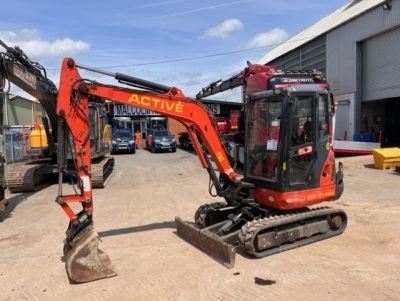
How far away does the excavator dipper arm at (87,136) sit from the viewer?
5.94m

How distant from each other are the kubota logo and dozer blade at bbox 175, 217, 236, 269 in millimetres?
1979

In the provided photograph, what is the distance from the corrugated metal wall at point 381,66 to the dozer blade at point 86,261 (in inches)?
725

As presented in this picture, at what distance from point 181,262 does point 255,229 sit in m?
1.17

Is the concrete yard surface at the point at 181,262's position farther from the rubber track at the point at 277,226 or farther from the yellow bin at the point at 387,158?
the yellow bin at the point at 387,158

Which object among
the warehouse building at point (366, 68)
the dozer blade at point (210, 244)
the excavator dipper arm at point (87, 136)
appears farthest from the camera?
the warehouse building at point (366, 68)

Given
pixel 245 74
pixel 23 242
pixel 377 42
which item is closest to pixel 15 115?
pixel 245 74

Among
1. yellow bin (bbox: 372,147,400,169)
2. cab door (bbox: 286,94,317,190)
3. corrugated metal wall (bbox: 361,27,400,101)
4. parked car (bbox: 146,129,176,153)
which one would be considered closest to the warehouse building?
corrugated metal wall (bbox: 361,27,400,101)

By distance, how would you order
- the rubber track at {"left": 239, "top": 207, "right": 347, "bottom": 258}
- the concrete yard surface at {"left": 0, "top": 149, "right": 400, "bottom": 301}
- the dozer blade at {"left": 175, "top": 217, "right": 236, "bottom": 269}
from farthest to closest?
the rubber track at {"left": 239, "top": 207, "right": 347, "bottom": 258} < the dozer blade at {"left": 175, "top": 217, "right": 236, "bottom": 269} < the concrete yard surface at {"left": 0, "top": 149, "right": 400, "bottom": 301}

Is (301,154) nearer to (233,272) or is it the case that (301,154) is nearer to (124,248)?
(233,272)

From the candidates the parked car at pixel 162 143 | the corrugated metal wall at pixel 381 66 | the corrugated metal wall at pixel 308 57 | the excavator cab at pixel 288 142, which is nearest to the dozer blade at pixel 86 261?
the excavator cab at pixel 288 142

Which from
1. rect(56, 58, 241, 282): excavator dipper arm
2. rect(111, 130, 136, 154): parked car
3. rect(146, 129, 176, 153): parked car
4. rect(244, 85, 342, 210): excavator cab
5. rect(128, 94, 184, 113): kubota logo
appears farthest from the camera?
rect(146, 129, 176, 153): parked car

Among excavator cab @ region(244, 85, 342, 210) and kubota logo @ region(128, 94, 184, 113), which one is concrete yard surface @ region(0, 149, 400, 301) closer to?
excavator cab @ region(244, 85, 342, 210)

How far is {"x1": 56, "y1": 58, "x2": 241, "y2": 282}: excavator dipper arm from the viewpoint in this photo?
19.5 feet

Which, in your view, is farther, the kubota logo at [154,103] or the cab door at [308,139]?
the cab door at [308,139]
